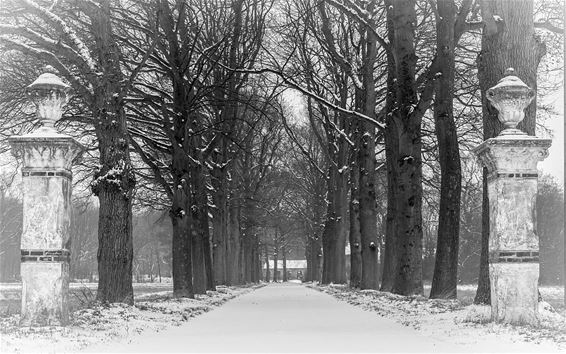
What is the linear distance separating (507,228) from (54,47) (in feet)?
32.9

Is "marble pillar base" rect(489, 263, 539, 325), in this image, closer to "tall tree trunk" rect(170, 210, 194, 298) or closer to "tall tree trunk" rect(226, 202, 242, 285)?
"tall tree trunk" rect(170, 210, 194, 298)

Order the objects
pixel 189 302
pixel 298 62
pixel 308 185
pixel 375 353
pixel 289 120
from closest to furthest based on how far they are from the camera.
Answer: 1. pixel 375 353
2. pixel 189 302
3. pixel 298 62
4. pixel 289 120
5. pixel 308 185

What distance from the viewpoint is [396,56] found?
57.8 feet

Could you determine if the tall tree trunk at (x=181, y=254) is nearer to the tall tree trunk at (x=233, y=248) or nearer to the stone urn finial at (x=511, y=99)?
the stone urn finial at (x=511, y=99)

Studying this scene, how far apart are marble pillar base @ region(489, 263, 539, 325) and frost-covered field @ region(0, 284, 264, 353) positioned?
5.44 meters

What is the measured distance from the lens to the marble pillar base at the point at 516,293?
9.33m

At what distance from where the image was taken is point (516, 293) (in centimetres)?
936

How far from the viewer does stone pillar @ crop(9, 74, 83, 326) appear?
9398 millimetres

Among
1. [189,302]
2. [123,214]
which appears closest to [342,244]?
[189,302]

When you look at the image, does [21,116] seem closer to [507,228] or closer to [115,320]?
[115,320]

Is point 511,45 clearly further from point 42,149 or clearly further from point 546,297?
point 546,297

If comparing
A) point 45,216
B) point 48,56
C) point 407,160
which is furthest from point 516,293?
point 48,56

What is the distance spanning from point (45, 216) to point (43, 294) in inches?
44.6

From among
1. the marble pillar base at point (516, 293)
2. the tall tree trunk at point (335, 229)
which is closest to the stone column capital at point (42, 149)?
the marble pillar base at point (516, 293)
